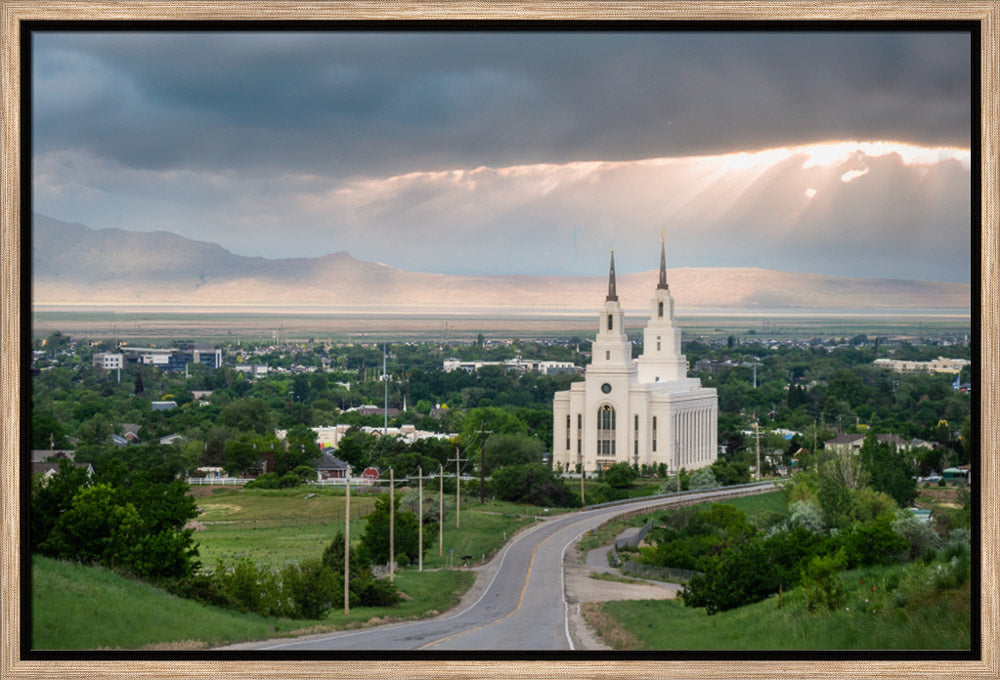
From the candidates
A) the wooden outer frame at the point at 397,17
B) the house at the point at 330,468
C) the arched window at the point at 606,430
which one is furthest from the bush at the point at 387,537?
the arched window at the point at 606,430

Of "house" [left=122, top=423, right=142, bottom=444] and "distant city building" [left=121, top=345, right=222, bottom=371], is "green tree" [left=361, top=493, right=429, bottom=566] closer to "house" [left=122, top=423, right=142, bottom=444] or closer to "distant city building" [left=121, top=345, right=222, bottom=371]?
"distant city building" [left=121, top=345, right=222, bottom=371]

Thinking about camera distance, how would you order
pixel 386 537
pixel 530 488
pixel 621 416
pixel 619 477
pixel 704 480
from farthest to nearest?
pixel 621 416
pixel 619 477
pixel 704 480
pixel 530 488
pixel 386 537

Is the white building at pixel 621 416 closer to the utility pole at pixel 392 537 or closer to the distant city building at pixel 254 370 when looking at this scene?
the distant city building at pixel 254 370

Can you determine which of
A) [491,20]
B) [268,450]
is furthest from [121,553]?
[268,450]

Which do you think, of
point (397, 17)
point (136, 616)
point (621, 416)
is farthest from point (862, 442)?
point (397, 17)

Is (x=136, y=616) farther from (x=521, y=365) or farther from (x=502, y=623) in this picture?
(x=521, y=365)

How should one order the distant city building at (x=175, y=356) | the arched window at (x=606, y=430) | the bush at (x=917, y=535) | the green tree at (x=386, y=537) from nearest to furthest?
the bush at (x=917, y=535), the green tree at (x=386, y=537), the distant city building at (x=175, y=356), the arched window at (x=606, y=430)

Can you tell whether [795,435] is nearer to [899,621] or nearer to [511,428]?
[511,428]
